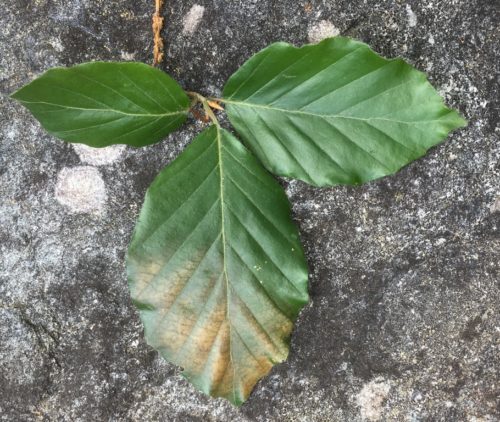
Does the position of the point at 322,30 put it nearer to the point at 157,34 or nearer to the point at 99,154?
the point at 157,34

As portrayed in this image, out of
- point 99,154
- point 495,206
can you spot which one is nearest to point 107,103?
point 99,154

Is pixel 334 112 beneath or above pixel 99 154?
beneath

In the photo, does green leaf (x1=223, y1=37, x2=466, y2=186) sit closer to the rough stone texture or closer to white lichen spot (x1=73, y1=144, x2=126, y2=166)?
the rough stone texture

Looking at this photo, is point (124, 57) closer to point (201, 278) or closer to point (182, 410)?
point (201, 278)

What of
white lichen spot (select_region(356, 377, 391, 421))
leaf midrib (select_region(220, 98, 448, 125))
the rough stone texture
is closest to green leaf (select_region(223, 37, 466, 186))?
leaf midrib (select_region(220, 98, 448, 125))

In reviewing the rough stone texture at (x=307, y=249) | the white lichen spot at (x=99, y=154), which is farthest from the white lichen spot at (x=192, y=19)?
the white lichen spot at (x=99, y=154)
